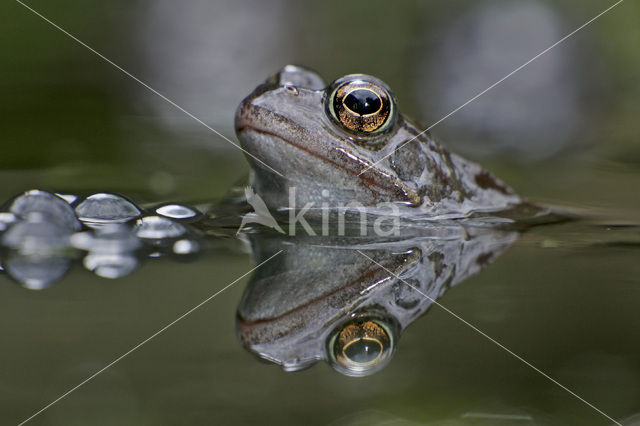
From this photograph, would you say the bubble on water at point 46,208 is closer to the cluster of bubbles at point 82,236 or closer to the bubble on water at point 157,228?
the cluster of bubbles at point 82,236

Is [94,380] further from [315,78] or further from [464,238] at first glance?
[315,78]

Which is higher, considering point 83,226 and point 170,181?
point 170,181

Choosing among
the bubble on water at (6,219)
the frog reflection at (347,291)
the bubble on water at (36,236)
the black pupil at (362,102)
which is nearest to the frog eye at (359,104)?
the black pupil at (362,102)

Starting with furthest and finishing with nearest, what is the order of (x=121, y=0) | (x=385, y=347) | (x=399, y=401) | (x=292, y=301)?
(x=121, y=0) < (x=292, y=301) < (x=385, y=347) < (x=399, y=401)

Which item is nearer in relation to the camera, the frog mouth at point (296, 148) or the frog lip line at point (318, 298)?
the frog lip line at point (318, 298)

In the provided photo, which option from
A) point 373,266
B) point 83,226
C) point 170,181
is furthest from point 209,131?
point 373,266

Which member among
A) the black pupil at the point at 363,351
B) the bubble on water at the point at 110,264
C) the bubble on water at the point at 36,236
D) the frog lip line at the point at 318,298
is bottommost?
the black pupil at the point at 363,351
